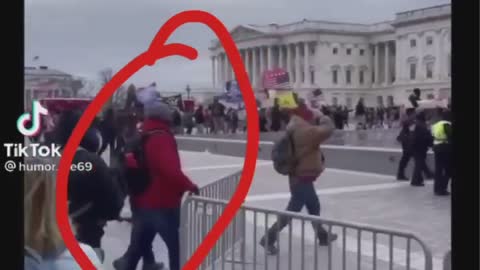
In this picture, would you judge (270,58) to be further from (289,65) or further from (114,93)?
(114,93)

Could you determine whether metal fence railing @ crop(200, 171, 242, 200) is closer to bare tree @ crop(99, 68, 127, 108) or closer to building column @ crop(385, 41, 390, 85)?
bare tree @ crop(99, 68, 127, 108)

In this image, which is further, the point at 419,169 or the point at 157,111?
the point at 419,169

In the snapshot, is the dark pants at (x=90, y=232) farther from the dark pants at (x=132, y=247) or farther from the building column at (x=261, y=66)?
the building column at (x=261, y=66)

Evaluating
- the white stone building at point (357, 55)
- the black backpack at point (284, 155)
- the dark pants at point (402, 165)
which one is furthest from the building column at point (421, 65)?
the dark pants at point (402, 165)

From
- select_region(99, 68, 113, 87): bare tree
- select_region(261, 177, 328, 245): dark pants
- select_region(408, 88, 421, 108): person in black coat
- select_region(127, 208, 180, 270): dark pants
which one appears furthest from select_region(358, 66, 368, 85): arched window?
select_region(99, 68, 113, 87): bare tree

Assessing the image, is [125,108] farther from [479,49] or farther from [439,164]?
[439,164]

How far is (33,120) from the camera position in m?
2.73

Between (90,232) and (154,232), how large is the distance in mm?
349

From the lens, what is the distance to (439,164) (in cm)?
481

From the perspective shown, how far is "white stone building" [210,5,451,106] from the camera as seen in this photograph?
10.0 feet

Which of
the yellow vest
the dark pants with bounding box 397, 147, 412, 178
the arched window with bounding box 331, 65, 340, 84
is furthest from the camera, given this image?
the dark pants with bounding box 397, 147, 412, 178

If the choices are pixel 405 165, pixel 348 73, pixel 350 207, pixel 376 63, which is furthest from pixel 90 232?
pixel 405 165

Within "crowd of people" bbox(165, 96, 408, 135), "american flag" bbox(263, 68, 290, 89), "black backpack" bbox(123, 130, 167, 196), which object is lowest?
"black backpack" bbox(123, 130, 167, 196)

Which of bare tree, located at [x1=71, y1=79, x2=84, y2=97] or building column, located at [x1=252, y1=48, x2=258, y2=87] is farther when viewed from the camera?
building column, located at [x1=252, y1=48, x2=258, y2=87]
